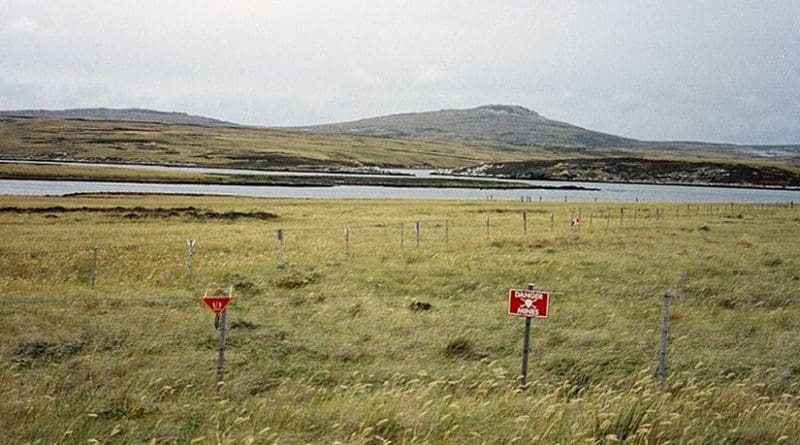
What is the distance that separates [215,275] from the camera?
21.5 metres

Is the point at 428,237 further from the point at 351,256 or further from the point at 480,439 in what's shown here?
the point at 480,439

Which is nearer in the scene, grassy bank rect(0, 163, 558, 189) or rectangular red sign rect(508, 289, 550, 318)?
rectangular red sign rect(508, 289, 550, 318)

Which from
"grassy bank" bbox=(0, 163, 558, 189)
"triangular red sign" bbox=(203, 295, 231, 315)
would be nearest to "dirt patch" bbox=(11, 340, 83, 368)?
"triangular red sign" bbox=(203, 295, 231, 315)

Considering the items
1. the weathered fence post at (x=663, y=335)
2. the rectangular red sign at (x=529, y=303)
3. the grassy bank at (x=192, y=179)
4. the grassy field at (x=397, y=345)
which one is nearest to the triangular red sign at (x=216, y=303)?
the grassy field at (x=397, y=345)

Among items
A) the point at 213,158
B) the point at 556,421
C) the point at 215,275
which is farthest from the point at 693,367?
the point at 213,158

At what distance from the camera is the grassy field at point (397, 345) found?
7871 millimetres

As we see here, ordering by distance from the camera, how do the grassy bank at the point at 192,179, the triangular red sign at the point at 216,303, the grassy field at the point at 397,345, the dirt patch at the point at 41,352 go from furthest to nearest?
1. the grassy bank at the point at 192,179
2. the dirt patch at the point at 41,352
3. the triangular red sign at the point at 216,303
4. the grassy field at the point at 397,345

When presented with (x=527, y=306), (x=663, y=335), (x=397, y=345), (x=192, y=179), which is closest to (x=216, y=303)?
(x=397, y=345)

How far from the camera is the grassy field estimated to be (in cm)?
787

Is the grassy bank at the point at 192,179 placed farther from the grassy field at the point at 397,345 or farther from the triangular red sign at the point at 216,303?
the triangular red sign at the point at 216,303

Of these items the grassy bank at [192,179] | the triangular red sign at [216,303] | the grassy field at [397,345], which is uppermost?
the triangular red sign at [216,303]

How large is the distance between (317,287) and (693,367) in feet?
35.6

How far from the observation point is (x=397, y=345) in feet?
42.7

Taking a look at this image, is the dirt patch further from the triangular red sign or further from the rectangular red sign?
the rectangular red sign
